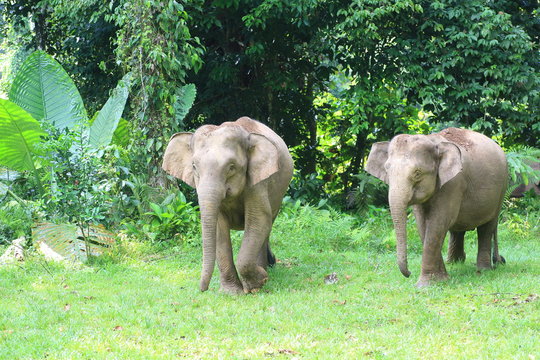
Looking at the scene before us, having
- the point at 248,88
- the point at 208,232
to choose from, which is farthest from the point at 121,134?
the point at 208,232

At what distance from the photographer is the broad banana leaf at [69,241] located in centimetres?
1046

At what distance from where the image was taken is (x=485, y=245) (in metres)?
9.88

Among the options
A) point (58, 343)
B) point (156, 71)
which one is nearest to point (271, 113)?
point (156, 71)

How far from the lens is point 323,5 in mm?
15297

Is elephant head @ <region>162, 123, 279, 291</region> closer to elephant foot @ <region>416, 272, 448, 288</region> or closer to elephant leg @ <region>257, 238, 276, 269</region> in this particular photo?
elephant leg @ <region>257, 238, 276, 269</region>

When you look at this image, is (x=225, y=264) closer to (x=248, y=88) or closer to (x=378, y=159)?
(x=378, y=159)

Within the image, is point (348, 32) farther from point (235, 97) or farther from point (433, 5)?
point (235, 97)

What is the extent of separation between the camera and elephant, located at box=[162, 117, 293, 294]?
794cm

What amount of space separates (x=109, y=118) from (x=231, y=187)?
586cm

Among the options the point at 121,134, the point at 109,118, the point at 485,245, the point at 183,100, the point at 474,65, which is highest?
the point at 474,65

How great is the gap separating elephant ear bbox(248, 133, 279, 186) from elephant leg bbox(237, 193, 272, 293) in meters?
0.30

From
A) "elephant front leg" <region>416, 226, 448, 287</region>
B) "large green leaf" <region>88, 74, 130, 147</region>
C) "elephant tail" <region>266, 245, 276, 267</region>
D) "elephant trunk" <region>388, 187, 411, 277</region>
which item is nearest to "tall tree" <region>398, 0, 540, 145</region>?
Result: "large green leaf" <region>88, 74, 130, 147</region>

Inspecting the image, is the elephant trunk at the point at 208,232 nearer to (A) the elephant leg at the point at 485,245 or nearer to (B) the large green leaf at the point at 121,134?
(A) the elephant leg at the point at 485,245

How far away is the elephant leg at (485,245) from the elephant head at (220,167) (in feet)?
10.8
